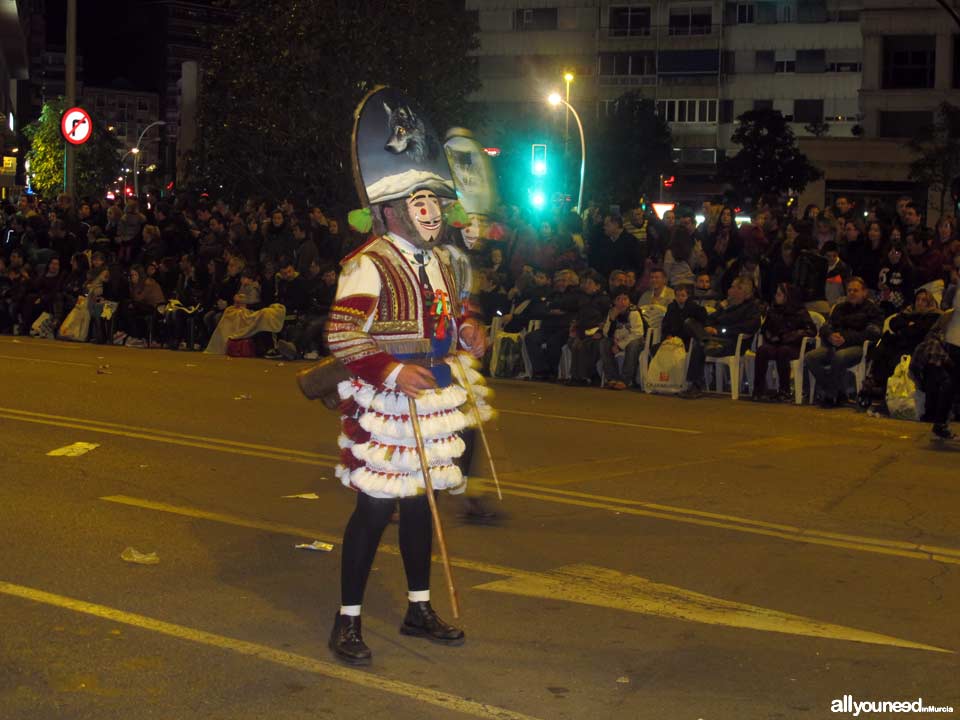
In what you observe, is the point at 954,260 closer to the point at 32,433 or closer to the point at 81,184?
the point at 32,433

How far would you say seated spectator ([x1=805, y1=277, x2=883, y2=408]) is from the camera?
15383 millimetres

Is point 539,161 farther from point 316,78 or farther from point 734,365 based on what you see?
point 734,365

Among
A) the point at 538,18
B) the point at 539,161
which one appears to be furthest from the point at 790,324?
the point at 538,18

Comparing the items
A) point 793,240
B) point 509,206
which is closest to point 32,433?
point 793,240

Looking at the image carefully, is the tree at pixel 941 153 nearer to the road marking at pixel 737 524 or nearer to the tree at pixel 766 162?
the tree at pixel 766 162

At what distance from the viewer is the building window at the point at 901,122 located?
58119mm

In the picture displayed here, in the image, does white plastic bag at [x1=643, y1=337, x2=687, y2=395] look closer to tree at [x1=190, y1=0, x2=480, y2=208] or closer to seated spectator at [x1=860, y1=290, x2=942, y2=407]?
seated spectator at [x1=860, y1=290, x2=942, y2=407]

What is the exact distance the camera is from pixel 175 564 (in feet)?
23.7

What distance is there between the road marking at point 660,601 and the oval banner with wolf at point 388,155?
2.04 m

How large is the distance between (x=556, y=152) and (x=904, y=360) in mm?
52996

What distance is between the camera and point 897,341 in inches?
580

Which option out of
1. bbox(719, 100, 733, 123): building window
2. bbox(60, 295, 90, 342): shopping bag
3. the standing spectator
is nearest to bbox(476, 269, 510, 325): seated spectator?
the standing spectator

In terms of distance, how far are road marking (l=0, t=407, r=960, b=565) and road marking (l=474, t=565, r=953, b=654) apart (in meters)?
1.55

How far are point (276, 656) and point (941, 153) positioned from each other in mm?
44068
